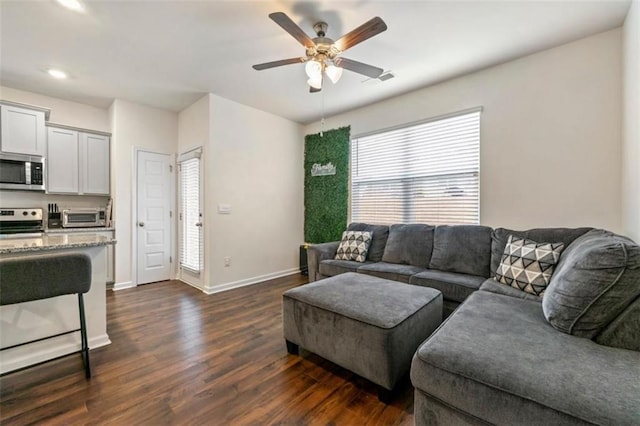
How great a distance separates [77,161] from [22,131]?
62 cm

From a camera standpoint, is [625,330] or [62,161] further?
[62,161]

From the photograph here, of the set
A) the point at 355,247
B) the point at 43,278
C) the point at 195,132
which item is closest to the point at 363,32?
the point at 355,247

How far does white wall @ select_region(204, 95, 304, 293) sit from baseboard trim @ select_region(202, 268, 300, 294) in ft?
0.04

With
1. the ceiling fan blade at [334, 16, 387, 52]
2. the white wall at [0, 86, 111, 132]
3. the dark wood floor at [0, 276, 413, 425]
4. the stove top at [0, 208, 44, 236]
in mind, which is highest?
the white wall at [0, 86, 111, 132]

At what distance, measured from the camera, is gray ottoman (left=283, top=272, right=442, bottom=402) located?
5.20 ft

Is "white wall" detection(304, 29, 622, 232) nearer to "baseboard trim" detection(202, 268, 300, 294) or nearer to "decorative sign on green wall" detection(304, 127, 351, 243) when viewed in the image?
"decorative sign on green wall" detection(304, 127, 351, 243)

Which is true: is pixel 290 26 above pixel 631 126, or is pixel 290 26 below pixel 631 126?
above

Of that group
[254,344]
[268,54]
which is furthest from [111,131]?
[254,344]

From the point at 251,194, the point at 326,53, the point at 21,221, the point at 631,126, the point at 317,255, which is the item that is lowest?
the point at 317,255

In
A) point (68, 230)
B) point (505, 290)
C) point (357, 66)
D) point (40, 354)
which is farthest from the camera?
point (68, 230)

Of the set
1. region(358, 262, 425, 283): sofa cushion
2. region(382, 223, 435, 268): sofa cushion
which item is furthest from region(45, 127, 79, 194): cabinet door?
region(382, 223, 435, 268): sofa cushion

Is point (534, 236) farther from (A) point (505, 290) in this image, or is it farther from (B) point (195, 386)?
(B) point (195, 386)

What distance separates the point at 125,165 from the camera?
3.97 m

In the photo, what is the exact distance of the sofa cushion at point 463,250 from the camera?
2.71 m
